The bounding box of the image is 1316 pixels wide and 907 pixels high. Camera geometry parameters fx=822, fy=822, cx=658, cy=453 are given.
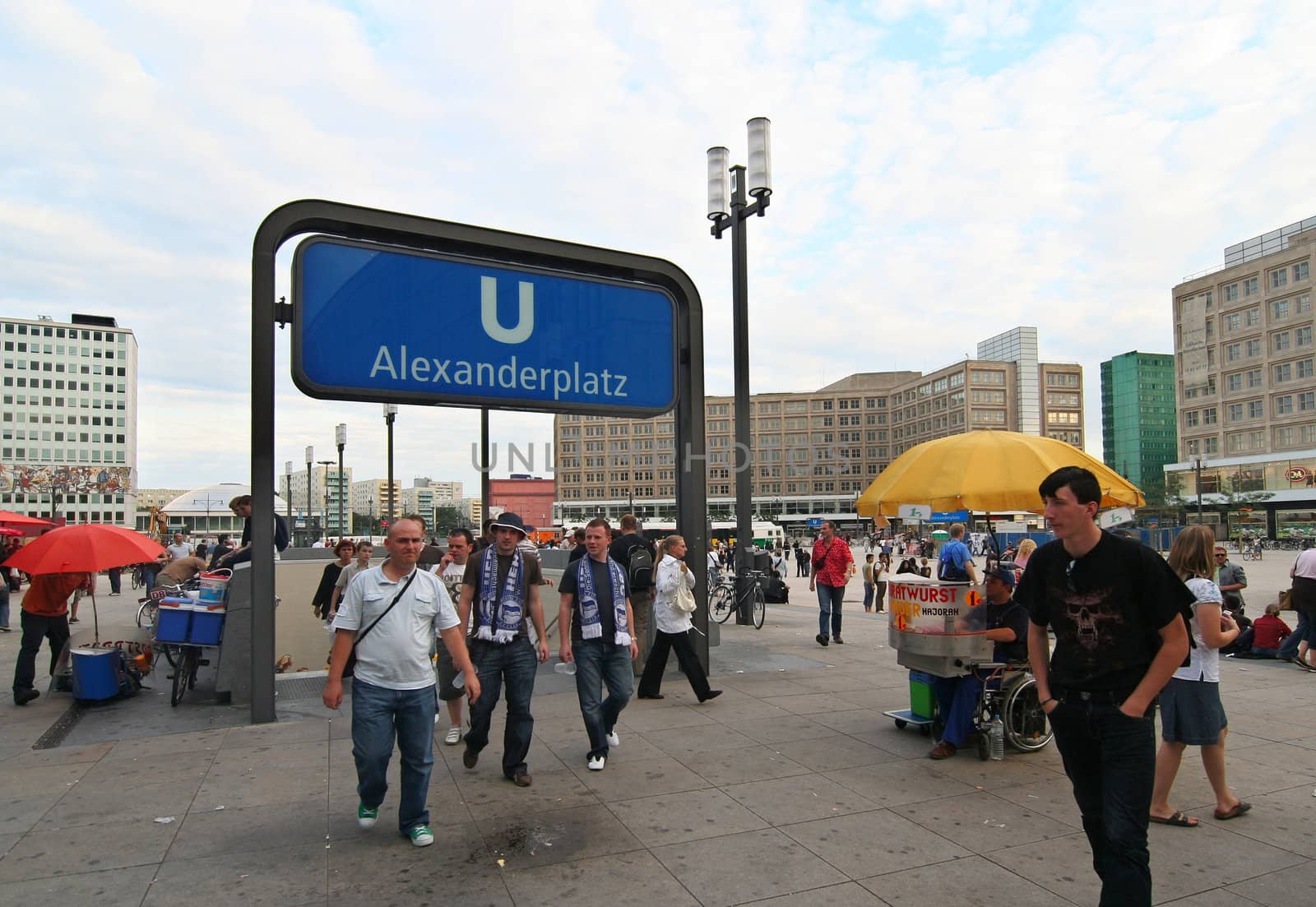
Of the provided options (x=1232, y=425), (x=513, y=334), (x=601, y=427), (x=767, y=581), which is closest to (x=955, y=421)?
(x=1232, y=425)

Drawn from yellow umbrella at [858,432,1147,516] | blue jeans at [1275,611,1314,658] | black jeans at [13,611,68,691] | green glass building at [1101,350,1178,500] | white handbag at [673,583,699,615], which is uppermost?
green glass building at [1101,350,1178,500]

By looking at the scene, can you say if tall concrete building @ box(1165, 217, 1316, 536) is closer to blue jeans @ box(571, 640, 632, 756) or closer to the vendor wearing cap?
the vendor wearing cap

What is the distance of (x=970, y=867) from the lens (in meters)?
4.14

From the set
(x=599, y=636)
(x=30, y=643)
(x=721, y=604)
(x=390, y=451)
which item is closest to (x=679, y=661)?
(x=599, y=636)

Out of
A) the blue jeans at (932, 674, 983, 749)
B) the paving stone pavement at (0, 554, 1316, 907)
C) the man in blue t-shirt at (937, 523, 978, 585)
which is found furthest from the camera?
the man in blue t-shirt at (937, 523, 978, 585)

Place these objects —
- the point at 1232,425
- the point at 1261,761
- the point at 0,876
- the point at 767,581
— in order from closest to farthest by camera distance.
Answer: the point at 0,876 < the point at 1261,761 < the point at 767,581 < the point at 1232,425

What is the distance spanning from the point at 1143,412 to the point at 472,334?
176 metres

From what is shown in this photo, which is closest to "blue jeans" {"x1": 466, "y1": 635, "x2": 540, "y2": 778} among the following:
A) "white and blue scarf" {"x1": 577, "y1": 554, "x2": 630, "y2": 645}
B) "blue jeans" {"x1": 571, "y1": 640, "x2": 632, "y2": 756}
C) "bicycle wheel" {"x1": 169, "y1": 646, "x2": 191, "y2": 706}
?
"blue jeans" {"x1": 571, "y1": 640, "x2": 632, "y2": 756}

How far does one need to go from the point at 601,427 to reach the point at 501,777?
131 metres

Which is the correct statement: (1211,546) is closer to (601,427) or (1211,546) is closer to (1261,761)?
(1261,761)

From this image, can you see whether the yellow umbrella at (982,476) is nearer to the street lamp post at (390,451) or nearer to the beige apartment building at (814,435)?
the street lamp post at (390,451)

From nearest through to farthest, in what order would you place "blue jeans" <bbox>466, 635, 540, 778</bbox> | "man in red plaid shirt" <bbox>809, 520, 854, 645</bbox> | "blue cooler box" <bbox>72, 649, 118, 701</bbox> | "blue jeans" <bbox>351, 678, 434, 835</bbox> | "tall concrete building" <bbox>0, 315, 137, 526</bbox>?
"blue jeans" <bbox>351, 678, 434, 835</bbox> → "blue jeans" <bbox>466, 635, 540, 778</bbox> → "blue cooler box" <bbox>72, 649, 118, 701</bbox> → "man in red plaid shirt" <bbox>809, 520, 854, 645</bbox> → "tall concrete building" <bbox>0, 315, 137, 526</bbox>

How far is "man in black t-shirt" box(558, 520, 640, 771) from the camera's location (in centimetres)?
583

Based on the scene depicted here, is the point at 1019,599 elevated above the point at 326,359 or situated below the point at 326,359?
below
